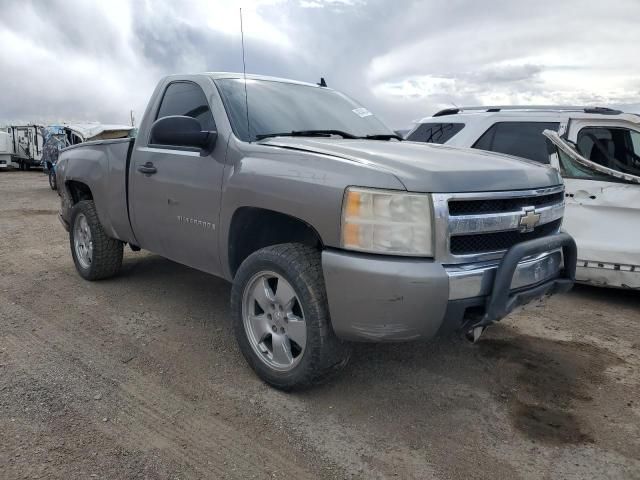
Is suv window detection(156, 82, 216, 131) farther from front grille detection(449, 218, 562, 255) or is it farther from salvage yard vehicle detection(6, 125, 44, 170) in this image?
salvage yard vehicle detection(6, 125, 44, 170)

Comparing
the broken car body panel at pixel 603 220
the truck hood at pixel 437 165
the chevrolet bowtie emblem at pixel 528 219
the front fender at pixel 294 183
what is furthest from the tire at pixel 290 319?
the broken car body panel at pixel 603 220

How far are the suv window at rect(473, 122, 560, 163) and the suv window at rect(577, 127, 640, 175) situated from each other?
12.8 inches

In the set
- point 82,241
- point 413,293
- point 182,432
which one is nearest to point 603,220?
point 413,293

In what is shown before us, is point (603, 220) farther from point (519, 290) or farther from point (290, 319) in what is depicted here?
point (290, 319)

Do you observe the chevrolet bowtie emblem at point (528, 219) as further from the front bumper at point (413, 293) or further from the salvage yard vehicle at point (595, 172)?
the salvage yard vehicle at point (595, 172)

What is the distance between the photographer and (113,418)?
291 cm

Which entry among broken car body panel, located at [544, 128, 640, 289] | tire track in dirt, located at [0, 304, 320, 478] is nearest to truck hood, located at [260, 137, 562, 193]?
tire track in dirt, located at [0, 304, 320, 478]

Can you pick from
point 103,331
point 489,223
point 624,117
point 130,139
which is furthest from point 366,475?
point 624,117

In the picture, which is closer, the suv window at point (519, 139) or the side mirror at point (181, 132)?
the side mirror at point (181, 132)

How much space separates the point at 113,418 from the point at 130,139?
2.50 meters

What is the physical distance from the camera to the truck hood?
105 inches

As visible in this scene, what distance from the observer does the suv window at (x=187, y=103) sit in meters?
3.88

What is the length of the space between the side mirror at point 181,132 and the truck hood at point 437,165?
41 centimetres

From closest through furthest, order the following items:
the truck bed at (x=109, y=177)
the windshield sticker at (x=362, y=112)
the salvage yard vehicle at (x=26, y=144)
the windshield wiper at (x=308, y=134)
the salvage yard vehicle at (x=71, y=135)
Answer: the windshield wiper at (x=308, y=134)
the windshield sticker at (x=362, y=112)
the truck bed at (x=109, y=177)
the salvage yard vehicle at (x=71, y=135)
the salvage yard vehicle at (x=26, y=144)
